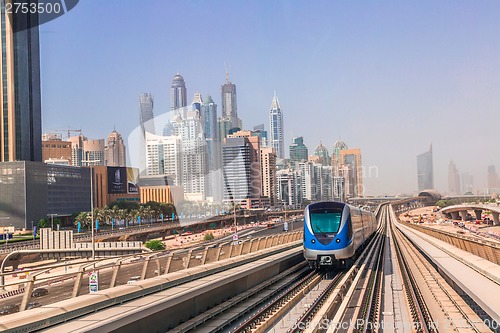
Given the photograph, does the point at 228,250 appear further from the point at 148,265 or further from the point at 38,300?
the point at 38,300

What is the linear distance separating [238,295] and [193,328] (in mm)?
4360

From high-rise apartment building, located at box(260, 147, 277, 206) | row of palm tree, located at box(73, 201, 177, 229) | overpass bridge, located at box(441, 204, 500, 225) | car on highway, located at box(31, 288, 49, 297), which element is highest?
high-rise apartment building, located at box(260, 147, 277, 206)

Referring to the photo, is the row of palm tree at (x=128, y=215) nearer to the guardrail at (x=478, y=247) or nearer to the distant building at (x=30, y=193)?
the distant building at (x=30, y=193)

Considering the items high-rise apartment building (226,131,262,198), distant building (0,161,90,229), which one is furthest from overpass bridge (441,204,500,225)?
distant building (0,161,90,229)

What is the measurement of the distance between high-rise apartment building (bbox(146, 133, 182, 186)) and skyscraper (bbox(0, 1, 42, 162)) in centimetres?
3118

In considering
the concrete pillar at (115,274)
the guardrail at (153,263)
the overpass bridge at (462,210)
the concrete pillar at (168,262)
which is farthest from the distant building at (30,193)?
the concrete pillar at (115,274)

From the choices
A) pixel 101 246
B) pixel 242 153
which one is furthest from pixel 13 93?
pixel 242 153

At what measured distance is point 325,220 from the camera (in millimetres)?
20828

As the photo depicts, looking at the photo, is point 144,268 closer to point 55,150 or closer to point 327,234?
point 327,234

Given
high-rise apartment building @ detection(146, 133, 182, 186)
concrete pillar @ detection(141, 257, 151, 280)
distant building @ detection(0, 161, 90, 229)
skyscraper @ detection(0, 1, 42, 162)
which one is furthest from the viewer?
high-rise apartment building @ detection(146, 133, 182, 186)

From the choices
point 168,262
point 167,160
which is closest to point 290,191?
point 167,160

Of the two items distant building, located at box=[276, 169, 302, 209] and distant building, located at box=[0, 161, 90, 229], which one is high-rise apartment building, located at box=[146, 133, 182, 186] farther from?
distant building, located at box=[276, 169, 302, 209]

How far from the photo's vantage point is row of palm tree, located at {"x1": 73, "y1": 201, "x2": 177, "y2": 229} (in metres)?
95.9

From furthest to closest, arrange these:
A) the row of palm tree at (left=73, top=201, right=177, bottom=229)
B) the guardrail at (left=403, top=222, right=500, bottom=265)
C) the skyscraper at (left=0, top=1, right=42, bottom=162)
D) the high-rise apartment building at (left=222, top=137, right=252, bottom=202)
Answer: the high-rise apartment building at (left=222, top=137, right=252, bottom=202), the skyscraper at (left=0, top=1, right=42, bottom=162), the row of palm tree at (left=73, top=201, right=177, bottom=229), the guardrail at (left=403, top=222, right=500, bottom=265)
